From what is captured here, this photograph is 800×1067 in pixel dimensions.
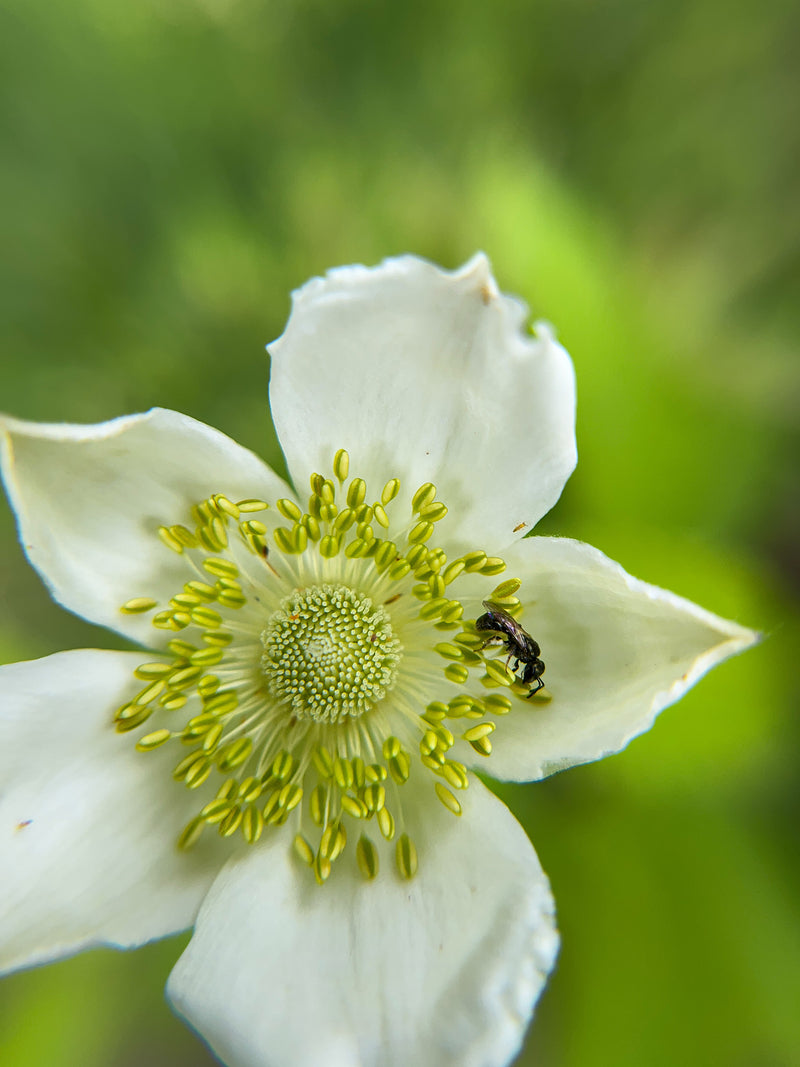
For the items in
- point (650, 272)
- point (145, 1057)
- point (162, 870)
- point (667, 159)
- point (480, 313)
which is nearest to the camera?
point (480, 313)

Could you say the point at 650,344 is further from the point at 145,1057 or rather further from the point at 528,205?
the point at 145,1057

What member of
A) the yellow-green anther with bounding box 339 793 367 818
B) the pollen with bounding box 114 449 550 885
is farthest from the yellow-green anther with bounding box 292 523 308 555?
the yellow-green anther with bounding box 339 793 367 818

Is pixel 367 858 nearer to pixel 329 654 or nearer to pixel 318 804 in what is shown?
pixel 318 804

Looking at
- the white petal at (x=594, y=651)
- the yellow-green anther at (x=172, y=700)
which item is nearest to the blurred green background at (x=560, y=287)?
the white petal at (x=594, y=651)

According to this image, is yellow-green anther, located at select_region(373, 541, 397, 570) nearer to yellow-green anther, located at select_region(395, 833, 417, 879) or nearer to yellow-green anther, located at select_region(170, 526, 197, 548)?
yellow-green anther, located at select_region(170, 526, 197, 548)

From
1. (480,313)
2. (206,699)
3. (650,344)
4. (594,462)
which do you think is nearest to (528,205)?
(650,344)

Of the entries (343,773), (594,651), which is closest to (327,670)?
(343,773)

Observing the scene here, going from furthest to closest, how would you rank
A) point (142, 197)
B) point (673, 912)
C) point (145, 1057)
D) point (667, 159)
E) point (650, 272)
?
point (667, 159) < point (142, 197) < point (650, 272) < point (145, 1057) < point (673, 912)

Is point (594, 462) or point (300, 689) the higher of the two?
point (594, 462)
